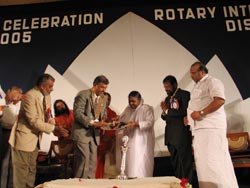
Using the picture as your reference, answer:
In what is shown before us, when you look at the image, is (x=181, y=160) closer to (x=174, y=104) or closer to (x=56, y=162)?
(x=174, y=104)

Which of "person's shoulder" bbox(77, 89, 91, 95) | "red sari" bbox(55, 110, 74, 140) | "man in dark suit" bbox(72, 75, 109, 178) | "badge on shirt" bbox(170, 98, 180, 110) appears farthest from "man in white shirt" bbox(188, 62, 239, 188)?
"red sari" bbox(55, 110, 74, 140)

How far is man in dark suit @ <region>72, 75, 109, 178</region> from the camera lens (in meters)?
4.18

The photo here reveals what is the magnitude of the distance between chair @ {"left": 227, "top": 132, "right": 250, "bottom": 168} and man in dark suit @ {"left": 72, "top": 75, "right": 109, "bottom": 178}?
1.70 m

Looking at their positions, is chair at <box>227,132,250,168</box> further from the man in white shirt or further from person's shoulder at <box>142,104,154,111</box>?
person's shoulder at <box>142,104,154,111</box>

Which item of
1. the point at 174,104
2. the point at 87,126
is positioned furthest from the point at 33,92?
the point at 174,104

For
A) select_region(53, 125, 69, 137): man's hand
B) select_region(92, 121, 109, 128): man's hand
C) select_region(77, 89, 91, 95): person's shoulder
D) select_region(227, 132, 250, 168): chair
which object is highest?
select_region(77, 89, 91, 95): person's shoulder

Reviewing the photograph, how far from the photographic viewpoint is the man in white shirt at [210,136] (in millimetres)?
3572

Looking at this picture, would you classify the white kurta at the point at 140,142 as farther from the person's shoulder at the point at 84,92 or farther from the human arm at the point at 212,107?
the human arm at the point at 212,107

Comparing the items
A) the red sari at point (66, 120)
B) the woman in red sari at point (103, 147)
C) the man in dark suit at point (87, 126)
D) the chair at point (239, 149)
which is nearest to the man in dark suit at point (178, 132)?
the chair at point (239, 149)

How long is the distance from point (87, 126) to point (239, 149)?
2005 mm

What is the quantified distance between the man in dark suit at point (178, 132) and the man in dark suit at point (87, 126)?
867 millimetres

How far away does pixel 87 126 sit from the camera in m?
4.35

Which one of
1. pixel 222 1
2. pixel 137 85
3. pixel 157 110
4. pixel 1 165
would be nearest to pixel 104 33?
pixel 137 85

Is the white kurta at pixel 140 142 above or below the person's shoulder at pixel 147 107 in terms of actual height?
below
